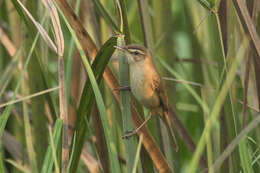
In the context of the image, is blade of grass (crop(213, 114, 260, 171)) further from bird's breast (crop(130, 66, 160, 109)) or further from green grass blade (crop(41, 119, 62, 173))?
bird's breast (crop(130, 66, 160, 109))

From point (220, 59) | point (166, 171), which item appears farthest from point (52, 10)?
point (166, 171)

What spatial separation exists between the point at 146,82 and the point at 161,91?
0.43 ft

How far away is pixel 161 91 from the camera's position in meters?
2.18

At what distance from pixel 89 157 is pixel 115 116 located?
450 mm

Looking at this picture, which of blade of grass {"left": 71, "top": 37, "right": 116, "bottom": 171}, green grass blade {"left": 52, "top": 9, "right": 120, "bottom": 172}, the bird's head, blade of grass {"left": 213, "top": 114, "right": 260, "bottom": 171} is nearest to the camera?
blade of grass {"left": 213, "top": 114, "right": 260, "bottom": 171}

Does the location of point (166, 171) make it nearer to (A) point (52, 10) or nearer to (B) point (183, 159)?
(A) point (52, 10)

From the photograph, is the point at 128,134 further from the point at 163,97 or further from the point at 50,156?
the point at 163,97

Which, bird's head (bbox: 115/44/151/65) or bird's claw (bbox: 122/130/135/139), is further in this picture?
bird's head (bbox: 115/44/151/65)

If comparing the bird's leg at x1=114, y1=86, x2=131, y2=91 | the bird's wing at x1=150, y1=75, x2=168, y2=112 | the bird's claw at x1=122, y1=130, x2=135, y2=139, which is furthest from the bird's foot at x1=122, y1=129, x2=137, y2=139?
the bird's wing at x1=150, y1=75, x2=168, y2=112

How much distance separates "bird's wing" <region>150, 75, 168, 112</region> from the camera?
2150 millimetres

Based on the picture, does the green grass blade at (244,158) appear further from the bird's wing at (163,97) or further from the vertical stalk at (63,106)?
the bird's wing at (163,97)

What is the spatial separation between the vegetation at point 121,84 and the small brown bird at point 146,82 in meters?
0.05

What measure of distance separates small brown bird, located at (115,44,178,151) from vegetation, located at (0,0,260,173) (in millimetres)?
53

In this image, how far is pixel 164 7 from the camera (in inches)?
89.4
